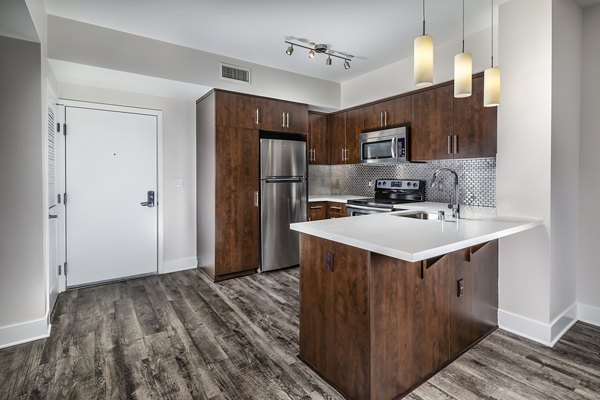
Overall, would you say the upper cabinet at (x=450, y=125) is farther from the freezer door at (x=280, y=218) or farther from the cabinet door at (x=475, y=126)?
the freezer door at (x=280, y=218)

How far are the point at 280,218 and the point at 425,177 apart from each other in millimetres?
1940

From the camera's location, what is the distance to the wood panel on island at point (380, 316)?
5.37 feet

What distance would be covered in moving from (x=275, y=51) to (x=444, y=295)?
306cm

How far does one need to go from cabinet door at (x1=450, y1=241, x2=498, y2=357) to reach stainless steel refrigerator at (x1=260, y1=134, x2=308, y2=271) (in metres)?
2.41

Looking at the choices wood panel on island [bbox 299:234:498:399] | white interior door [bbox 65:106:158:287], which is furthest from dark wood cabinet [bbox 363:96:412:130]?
white interior door [bbox 65:106:158:287]

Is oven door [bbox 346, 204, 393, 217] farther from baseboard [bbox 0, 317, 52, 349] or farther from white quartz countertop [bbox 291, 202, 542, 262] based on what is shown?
baseboard [bbox 0, 317, 52, 349]

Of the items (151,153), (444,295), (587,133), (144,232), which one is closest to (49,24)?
(151,153)

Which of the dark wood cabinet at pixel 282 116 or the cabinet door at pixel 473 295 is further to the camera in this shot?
the dark wood cabinet at pixel 282 116

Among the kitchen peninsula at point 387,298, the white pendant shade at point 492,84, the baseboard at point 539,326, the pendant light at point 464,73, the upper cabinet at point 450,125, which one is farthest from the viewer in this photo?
the upper cabinet at point 450,125

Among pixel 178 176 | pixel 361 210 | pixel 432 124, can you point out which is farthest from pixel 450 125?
pixel 178 176

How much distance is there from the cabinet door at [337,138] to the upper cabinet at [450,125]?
1.21 metres

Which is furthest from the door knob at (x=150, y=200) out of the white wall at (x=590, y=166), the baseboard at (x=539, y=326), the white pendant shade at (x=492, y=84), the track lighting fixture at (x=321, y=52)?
the white wall at (x=590, y=166)

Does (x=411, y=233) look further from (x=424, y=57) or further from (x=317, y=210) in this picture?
(x=317, y=210)

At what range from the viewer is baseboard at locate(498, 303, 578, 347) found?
92.3 inches
